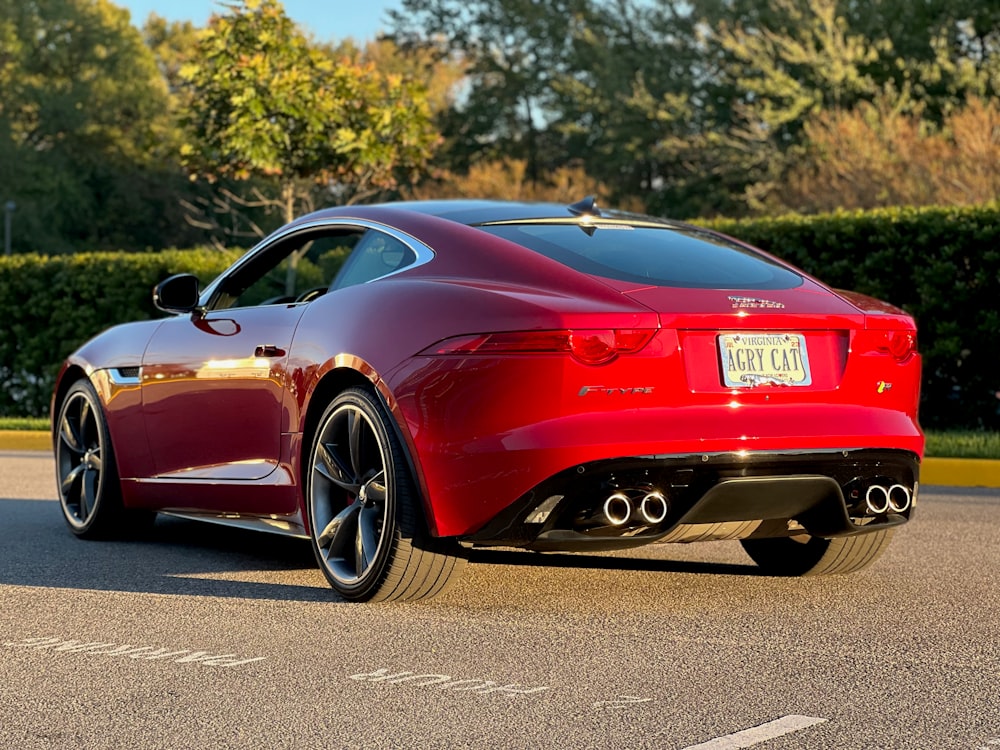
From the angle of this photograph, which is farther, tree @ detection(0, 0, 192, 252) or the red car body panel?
tree @ detection(0, 0, 192, 252)

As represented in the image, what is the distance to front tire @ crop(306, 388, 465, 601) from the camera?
547 cm

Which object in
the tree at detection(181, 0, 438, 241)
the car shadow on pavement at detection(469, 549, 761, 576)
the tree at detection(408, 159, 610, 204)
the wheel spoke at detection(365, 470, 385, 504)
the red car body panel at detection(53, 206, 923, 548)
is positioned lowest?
the tree at detection(408, 159, 610, 204)

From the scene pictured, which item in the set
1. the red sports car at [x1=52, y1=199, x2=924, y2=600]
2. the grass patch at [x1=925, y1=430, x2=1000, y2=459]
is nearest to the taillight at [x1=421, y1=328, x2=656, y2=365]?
the red sports car at [x1=52, y1=199, x2=924, y2=600]

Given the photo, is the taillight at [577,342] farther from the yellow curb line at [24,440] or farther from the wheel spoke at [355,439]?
the yellow curb line at [24,440]

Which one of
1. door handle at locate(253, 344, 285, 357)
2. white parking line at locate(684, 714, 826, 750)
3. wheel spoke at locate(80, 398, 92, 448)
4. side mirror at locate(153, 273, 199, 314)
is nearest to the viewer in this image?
white parking line at locate(684, 714, 826, 750)

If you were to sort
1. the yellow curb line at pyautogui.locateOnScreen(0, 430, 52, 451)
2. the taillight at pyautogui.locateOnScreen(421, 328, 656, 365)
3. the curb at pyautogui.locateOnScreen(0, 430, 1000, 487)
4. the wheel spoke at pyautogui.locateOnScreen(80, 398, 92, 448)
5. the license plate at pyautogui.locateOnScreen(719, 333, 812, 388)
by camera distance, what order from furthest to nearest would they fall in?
1. the yellow curb line at pyautogui.locateOnScreen(0, 430, 52, 451)
2. the curb at pyautogui.locateOnScreen(0, 430, 1000, 487)
3. the wheel spoke at pyautogui.locateOnScreen(80, 398, 92, 448)
4. the license plate at pyautogui.locateOnScreen(719, 333, 812, 388)
5. the taillight at pyautogui.locateOnScreen(421, 328, 656, 365)

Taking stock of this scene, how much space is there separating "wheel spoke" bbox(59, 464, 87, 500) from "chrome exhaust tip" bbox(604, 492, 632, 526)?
354 cm

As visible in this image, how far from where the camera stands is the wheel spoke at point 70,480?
7.77m

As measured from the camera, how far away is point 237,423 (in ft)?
21.3

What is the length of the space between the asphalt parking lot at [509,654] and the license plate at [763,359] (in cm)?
84

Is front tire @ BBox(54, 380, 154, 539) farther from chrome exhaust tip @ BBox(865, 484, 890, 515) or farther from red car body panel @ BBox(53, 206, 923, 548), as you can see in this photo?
chrome exhaust tip @ BBox(865, 484, 890, 515)

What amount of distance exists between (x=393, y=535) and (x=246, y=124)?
13856 mm

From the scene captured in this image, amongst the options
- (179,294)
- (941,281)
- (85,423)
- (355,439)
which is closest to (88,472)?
(85,423)

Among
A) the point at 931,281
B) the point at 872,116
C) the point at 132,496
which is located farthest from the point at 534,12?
the point at 132,496
